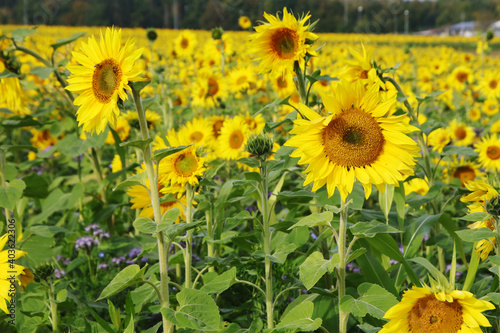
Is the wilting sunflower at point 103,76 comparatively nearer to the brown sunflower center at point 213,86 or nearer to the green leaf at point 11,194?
the green leaf at point 11,194

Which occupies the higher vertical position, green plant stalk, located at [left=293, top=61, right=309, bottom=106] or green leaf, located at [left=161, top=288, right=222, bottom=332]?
green plant stalk, located at [left=293, top=61, right=309, bottom=106]

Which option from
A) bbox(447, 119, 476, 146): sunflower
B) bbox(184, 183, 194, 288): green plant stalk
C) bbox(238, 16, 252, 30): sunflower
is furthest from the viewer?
bbox(238, 16, 252, 30): sunflower

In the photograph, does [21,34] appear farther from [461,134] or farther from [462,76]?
[462,76]

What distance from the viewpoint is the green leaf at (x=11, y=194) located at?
200 cm

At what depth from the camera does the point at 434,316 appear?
1.40 metres

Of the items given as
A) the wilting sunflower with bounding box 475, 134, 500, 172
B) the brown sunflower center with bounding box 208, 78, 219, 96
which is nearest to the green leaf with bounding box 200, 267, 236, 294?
the wilting sunflower with bounding box 475, 134, 500, 172

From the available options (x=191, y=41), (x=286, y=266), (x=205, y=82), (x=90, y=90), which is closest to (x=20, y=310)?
(x=90, y=90)

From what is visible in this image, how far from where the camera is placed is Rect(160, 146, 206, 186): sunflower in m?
1.90

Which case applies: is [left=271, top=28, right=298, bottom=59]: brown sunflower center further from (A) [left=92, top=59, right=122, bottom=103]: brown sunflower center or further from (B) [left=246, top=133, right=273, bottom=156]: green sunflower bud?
(A) [left=92, top=59, right=122, bottom=103]: brown sunflower center

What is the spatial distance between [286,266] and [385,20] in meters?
39.6

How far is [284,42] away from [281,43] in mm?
15

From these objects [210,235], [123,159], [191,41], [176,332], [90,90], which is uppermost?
[191,41]

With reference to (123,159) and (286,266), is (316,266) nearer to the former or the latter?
(286,266)

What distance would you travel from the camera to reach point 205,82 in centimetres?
A: 451
